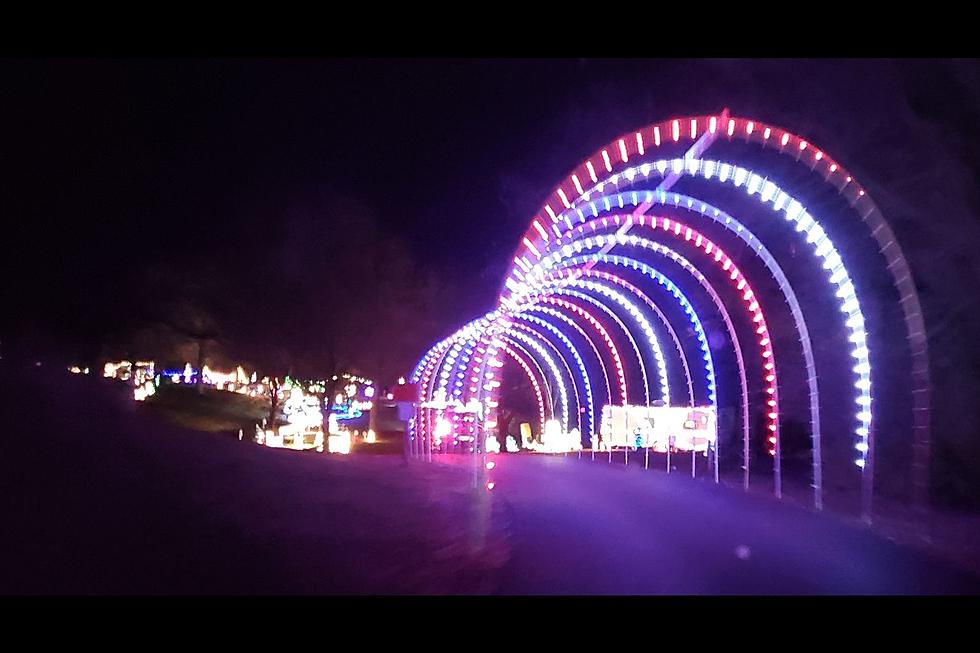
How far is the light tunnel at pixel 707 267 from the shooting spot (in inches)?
488

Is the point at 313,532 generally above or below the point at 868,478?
below

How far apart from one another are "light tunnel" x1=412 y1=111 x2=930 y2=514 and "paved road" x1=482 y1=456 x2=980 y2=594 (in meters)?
1.57

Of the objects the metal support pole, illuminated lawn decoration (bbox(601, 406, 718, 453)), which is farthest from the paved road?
illuminated lawn decoration (bbox(601, 406, 718, 453))

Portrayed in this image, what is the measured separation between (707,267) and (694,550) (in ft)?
35.4

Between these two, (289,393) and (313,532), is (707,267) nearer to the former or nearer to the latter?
(313,532)

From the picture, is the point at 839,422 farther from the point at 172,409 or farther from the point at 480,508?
the point at 172,409

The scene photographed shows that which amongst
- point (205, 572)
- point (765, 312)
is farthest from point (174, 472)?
point (765, 312)

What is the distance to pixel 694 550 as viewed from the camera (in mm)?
11047

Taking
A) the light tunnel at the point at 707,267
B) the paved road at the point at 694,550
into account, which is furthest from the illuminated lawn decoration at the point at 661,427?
the paved road at the point at 694,550

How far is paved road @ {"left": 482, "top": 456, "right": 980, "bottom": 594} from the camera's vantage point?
9023 mm

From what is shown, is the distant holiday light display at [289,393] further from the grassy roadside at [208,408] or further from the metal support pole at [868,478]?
the metal support pole at [868,478]

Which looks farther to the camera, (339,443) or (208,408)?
(339,443)

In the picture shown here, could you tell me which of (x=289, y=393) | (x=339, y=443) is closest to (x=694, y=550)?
(x=339, y=443)

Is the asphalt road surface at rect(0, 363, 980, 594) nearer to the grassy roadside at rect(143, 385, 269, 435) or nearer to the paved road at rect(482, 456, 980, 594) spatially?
the paved road at rect(482, 456, 980, 594)
